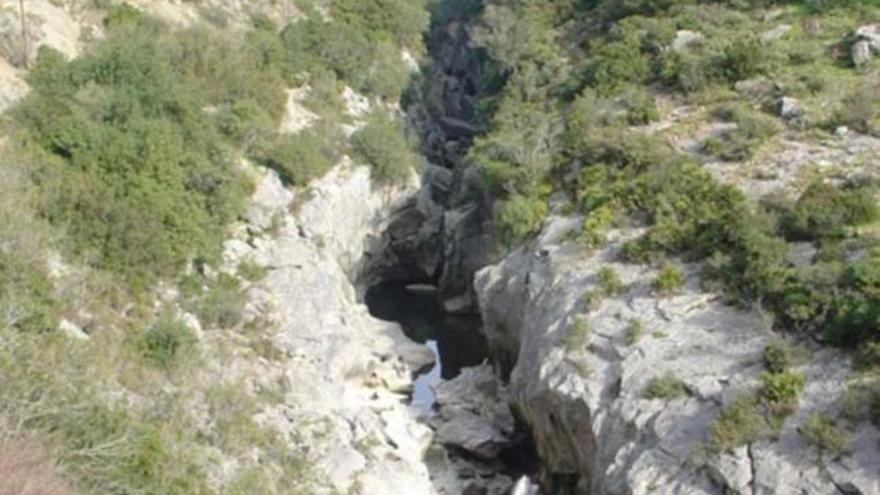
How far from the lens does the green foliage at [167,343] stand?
89.7 feet

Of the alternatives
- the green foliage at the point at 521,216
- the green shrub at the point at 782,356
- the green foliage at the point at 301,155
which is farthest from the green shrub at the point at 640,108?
the green shrub at the point at 782,356

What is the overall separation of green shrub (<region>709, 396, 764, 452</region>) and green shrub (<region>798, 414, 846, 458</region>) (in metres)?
0.97

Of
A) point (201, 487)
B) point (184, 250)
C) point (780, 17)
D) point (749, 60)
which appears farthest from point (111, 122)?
point (780, 17)

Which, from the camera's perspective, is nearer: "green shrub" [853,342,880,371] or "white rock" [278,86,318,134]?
"green shrub" [853,342,880,371]

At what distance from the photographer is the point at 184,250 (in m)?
31.9

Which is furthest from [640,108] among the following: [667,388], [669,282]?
[667,388]

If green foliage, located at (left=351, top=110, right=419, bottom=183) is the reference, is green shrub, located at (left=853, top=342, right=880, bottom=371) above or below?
above

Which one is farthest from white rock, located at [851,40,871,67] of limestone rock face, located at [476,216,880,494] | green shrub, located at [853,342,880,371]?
green shrub, located at [853,342,880,371]

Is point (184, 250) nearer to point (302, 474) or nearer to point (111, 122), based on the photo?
point (111, 122)

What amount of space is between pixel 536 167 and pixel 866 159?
1204 cm

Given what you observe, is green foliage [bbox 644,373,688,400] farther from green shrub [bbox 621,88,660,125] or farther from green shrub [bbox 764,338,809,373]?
green shrub [bbox 621,88,660,125]

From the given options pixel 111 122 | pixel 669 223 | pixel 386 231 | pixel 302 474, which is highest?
pixel 669 223

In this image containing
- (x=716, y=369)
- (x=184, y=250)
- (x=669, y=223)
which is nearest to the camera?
(x=716, y=369)

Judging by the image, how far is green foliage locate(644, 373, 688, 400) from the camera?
23.1 metres
